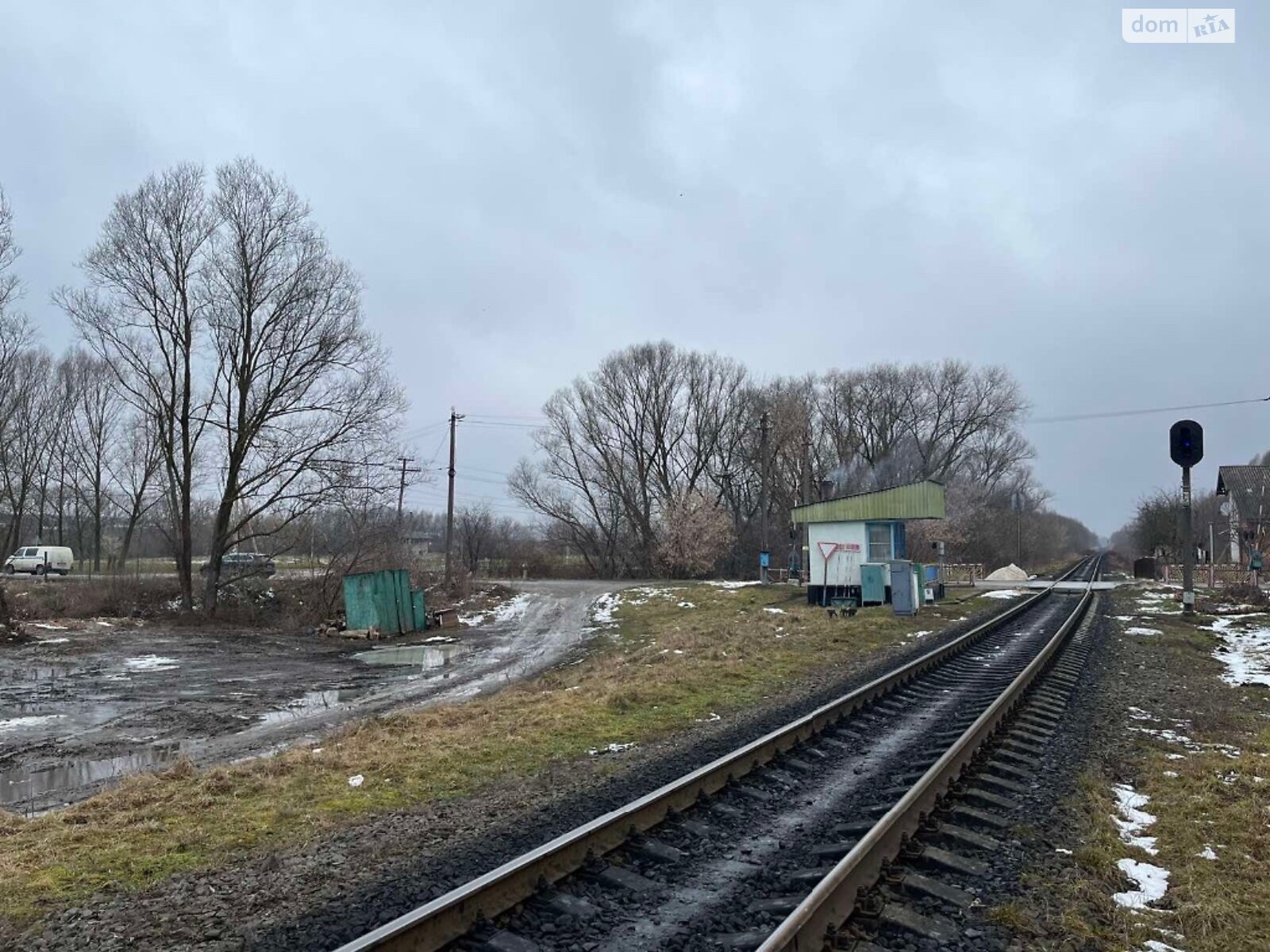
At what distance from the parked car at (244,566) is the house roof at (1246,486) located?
52.6 m

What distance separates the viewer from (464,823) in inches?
235

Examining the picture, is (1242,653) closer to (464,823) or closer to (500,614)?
(464,823)

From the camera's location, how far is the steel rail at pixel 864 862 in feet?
12.4

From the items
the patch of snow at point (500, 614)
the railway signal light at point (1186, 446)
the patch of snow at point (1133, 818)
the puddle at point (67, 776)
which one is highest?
the railway signal light at point (1186, 446)

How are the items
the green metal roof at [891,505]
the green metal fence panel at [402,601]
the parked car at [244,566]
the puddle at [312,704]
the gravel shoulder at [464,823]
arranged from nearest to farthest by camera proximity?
the gravel shoulder at [464,823] < the puddle at [312,704] < the green metal fence panel at [402,601] < the green metal roof at [891,505] < the parked car at [244,566]

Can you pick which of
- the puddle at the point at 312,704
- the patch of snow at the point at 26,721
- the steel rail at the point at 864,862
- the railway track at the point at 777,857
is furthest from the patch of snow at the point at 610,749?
the patch of snow at the point at 26,721

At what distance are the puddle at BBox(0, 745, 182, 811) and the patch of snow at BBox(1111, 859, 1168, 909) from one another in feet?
28.8

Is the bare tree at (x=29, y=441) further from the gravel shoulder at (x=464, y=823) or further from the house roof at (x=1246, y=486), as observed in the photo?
the house roof at (x=1246, y=486)

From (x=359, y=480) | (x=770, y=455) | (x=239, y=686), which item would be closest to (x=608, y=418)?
(x=770, y=455)

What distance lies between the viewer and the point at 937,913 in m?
4.32

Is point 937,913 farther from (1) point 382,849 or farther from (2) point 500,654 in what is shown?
(2) point 500,654

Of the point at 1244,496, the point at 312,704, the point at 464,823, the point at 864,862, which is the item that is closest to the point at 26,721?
the point at 312,704

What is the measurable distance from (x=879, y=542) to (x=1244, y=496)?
44097mm

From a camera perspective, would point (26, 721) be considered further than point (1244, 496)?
No
